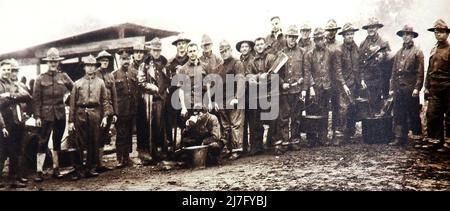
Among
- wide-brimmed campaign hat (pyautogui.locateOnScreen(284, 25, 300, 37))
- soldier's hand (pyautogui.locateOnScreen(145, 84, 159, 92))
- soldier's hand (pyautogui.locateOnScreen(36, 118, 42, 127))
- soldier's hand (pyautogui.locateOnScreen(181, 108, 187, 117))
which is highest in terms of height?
wide-brimmed campaign hat (pyautogui.locateOnScreen(284, 25, 300, 37))

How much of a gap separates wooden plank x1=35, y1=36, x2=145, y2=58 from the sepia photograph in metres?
0.02

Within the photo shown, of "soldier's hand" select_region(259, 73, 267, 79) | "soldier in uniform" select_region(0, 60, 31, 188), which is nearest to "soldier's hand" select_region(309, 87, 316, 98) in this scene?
"soldier's hand" select_region(259, 73, 267, 79)

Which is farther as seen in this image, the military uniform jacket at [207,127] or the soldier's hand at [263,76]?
the soldier's hand at [263,76]

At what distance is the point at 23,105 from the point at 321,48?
3747mm

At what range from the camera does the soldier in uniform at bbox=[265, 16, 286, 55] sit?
5.32 m

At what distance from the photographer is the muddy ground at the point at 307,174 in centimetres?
475

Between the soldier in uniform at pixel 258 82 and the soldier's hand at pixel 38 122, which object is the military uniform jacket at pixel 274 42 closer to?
the soldier in uniform at pixel 258 82

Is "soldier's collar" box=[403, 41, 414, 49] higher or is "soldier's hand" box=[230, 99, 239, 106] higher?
"soldier's collar" box=[403, 41, 414, 49]

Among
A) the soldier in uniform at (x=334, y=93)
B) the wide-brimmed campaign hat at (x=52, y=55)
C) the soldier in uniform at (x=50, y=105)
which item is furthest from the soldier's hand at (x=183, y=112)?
the soldier in uniform at (x=334, y=93)

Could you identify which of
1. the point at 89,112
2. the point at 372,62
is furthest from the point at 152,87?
the point at 372,62

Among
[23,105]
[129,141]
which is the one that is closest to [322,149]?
[129,141]

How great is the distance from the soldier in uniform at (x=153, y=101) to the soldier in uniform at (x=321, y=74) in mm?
1792

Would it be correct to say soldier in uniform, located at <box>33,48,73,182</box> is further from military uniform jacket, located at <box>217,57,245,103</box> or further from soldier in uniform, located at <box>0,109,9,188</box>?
military uniform jacket, located at <box>217,57,245,103</box>
